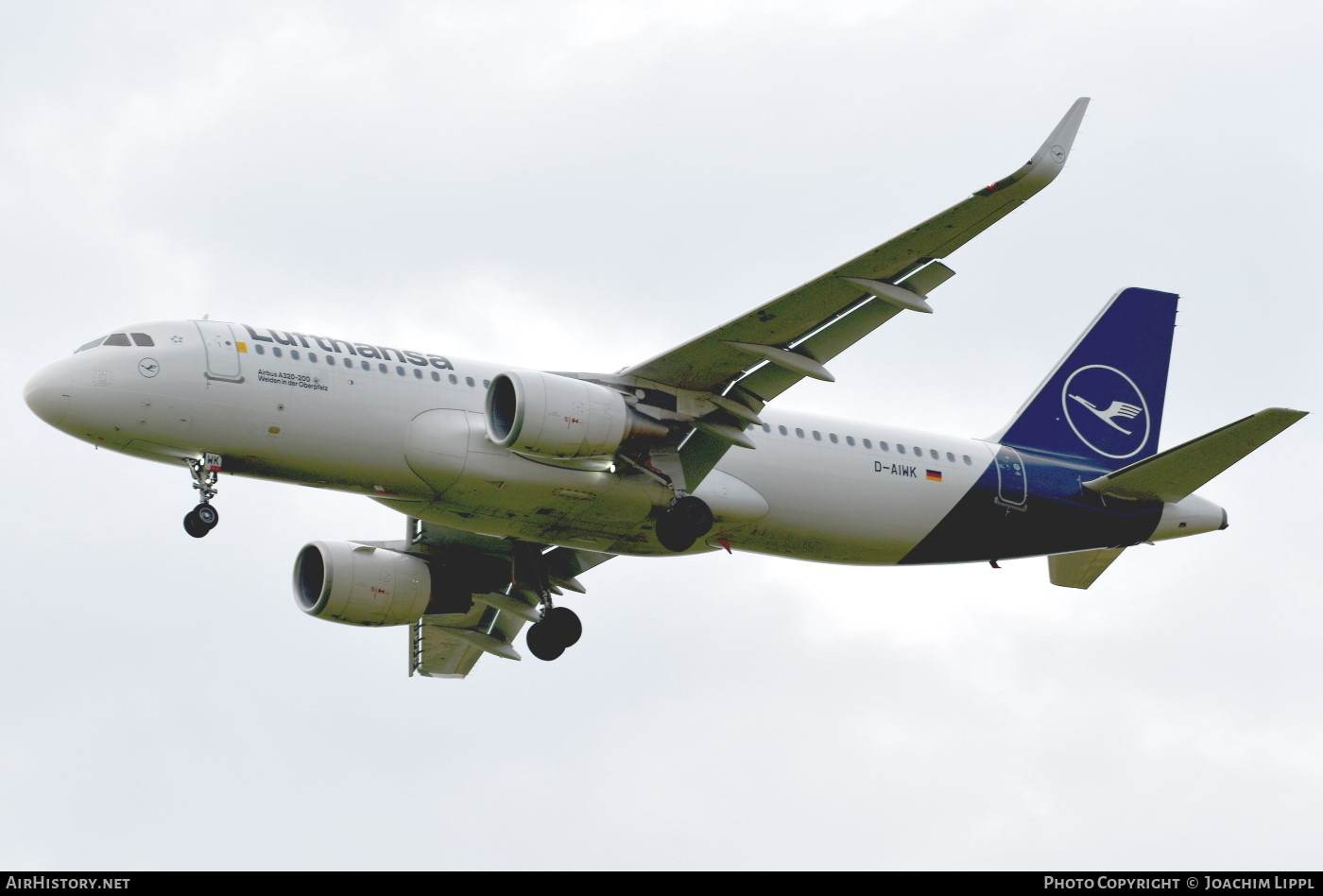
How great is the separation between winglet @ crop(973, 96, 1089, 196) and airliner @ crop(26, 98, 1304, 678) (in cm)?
3

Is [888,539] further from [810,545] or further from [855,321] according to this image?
[855,321]

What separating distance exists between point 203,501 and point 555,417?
622cm

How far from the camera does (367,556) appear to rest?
120 ft

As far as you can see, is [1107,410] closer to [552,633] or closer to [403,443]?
[552,633]

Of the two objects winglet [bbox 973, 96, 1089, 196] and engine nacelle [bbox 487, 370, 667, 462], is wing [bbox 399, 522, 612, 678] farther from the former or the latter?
winglet [bbox 973, 96, 1089, 196]

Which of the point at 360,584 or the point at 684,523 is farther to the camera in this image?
the point at 360,584

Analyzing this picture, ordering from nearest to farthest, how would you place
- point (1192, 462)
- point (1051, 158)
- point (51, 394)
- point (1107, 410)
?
point (1051, 158), point (51, 394), point (1192, 462), point (1107, 410)

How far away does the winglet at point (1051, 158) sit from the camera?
26938mm

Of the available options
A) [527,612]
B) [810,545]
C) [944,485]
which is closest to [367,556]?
[527,612]

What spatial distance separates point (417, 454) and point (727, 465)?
6.06m

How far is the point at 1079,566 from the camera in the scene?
37.3m

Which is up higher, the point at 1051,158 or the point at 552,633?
the point at 1051,158

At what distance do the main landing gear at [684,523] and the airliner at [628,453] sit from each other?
0.13 feet

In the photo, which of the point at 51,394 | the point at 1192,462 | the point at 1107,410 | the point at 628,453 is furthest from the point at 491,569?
the point at 1192,462
